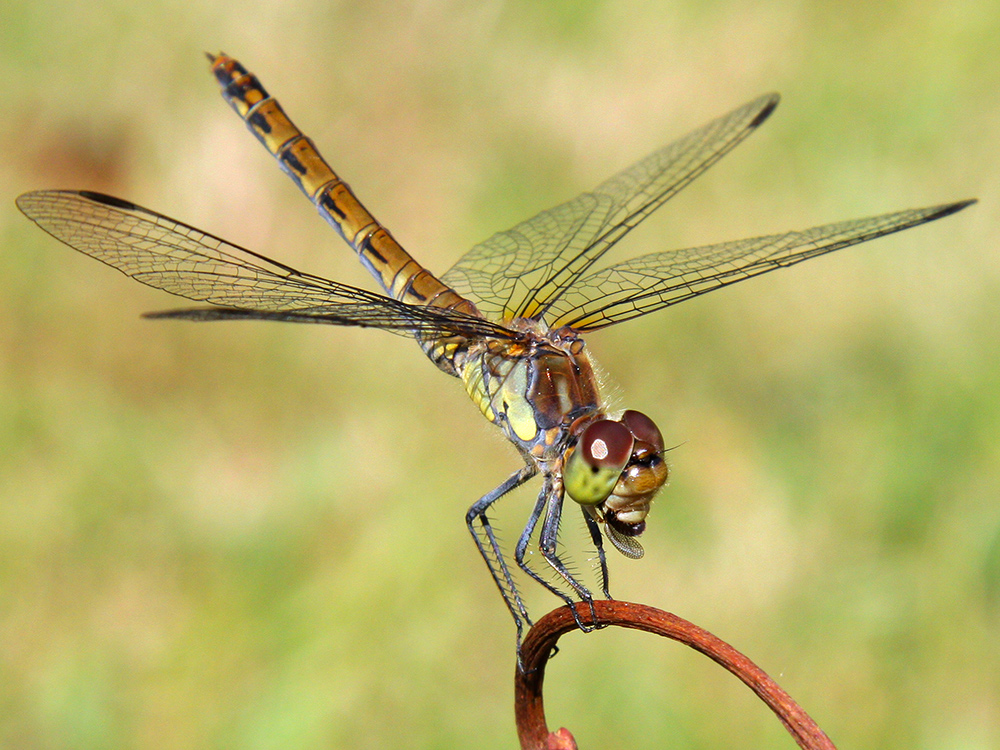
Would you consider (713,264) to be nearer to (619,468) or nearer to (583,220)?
(583,220)

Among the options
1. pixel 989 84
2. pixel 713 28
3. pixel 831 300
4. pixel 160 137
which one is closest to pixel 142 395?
pixel 160 137

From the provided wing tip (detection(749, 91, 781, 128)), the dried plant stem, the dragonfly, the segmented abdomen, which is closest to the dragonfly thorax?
the dragonfly

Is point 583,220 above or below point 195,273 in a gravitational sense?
below

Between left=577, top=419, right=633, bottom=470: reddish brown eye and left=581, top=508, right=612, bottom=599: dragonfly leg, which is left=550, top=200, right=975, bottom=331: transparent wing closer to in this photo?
left=577, top=419, right=633, bottom=470: reddish brown eye

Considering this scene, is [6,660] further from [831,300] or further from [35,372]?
[831,300]

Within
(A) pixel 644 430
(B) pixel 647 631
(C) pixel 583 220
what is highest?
(C) pixel 583 220

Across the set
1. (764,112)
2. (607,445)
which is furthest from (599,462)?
(764,112)

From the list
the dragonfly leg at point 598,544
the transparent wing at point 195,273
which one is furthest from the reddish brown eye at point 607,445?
the transparent wing at point 195,273

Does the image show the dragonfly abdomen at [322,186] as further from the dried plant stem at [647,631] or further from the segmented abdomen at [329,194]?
the dried plant stem at [647,631]
